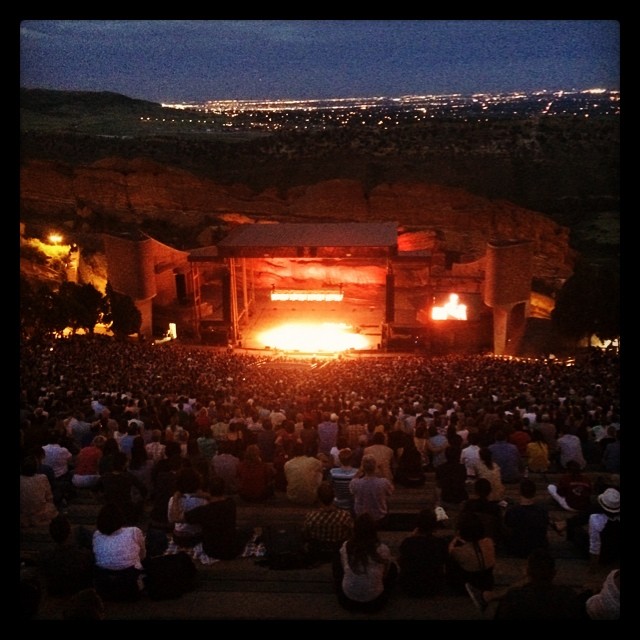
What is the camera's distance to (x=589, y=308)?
23875 mm

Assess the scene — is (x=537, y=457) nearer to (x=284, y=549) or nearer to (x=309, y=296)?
(x=284, y=549)

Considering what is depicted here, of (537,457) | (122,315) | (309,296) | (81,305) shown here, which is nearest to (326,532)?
(537,457)

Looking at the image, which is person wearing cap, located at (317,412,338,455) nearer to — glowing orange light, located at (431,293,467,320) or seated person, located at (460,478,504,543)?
seated person, located at (460,478,504,543)

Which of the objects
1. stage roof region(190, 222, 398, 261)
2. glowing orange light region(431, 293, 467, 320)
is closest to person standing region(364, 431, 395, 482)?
stage roof region(190, 222, 398, 261)

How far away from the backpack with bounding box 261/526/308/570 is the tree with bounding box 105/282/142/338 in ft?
67.3

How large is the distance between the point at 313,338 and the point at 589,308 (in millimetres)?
9352

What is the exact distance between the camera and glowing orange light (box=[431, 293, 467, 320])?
2641cm

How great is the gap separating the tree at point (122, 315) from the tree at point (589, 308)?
14618mm

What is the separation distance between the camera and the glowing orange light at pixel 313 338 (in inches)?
1021

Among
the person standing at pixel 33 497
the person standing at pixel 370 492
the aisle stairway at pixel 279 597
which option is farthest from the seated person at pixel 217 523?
the person standing at pixel 33 497

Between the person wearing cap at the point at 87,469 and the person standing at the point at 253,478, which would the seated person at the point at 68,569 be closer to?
the person standing at the point at 253,478

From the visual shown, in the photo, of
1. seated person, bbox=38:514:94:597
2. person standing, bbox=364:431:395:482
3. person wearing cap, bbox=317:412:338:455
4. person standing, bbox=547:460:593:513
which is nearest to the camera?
seated person, bbox=38:514:94:597

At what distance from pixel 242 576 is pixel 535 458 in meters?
4.29

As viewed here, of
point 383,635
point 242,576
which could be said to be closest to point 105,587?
point 242,576
